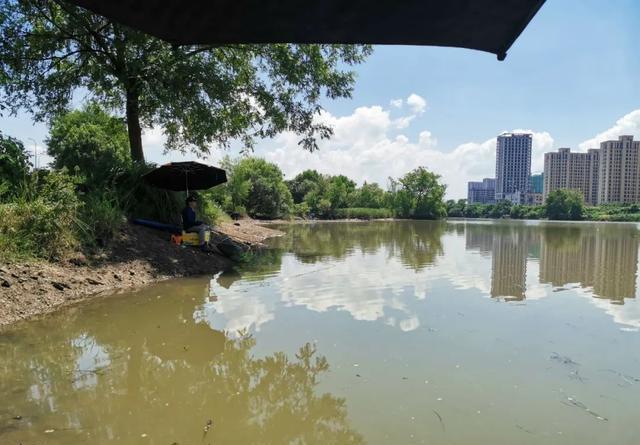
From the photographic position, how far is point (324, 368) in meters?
4.52

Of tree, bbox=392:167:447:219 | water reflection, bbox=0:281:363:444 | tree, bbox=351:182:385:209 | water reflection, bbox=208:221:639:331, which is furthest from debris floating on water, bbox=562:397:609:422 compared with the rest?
tree, bbox=392:167:447:219

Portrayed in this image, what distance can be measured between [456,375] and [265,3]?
364 centimetres

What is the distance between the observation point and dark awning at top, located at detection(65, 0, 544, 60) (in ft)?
8.98

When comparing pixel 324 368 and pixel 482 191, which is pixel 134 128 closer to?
pixel 324 368

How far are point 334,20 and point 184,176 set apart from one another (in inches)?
389

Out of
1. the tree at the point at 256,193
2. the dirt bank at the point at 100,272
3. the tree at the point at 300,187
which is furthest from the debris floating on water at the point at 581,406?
the tree at the point at 300,187

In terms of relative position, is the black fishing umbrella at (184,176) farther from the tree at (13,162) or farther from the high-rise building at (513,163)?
the high-rise building at (513,163)

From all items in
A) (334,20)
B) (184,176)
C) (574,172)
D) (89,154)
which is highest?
(574,172)

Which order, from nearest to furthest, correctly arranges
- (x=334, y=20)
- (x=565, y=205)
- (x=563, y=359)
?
(x=334, y=20) → (x=563, y=359) → (x=565, y=205)

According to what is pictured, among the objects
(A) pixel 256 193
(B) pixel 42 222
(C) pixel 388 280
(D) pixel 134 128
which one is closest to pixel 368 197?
(A) pixel 256 193

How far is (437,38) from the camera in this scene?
3.16m

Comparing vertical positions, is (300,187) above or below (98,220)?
above

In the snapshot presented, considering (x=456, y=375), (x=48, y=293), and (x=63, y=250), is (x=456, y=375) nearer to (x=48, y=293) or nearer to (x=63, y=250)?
(x=48, y=293)

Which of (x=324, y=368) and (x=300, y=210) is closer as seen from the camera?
(x=324, y=368)
